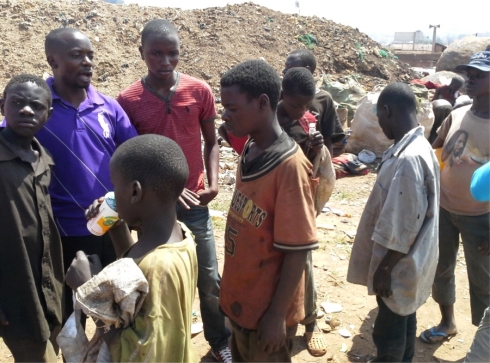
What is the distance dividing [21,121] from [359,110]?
21.2ft

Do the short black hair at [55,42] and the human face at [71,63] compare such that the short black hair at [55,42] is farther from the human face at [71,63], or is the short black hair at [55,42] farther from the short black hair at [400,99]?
the short black hair at [400,99]

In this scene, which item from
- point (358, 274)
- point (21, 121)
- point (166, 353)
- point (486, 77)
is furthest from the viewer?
point (486, 77)

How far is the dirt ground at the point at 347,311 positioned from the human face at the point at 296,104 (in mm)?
1566

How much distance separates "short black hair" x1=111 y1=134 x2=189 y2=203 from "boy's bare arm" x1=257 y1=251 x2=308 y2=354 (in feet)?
1.79

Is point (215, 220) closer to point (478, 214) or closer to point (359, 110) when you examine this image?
point (478, 214)

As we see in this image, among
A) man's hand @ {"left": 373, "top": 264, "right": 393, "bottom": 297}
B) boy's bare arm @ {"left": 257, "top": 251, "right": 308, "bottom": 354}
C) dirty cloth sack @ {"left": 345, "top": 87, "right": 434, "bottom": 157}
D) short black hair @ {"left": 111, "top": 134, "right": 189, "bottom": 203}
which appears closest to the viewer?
short black hair @ {"left": 111, "top": 134, "right": 189, "bottom": 203}

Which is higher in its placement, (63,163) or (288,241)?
(63,163)

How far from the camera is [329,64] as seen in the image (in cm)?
1599

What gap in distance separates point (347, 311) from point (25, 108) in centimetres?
273

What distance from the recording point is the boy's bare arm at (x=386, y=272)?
2.39 metres

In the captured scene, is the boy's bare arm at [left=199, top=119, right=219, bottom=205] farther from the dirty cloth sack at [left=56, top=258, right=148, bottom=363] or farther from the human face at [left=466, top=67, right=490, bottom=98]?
the human face at [left=466, top=67, right=490, bottom=98]

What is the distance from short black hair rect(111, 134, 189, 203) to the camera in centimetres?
159

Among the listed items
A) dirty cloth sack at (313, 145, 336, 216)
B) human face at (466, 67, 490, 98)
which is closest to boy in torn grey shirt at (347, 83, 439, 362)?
dirty cloth sack at (313, 145, 336, 216)

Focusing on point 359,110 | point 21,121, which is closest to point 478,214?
point 21,121
